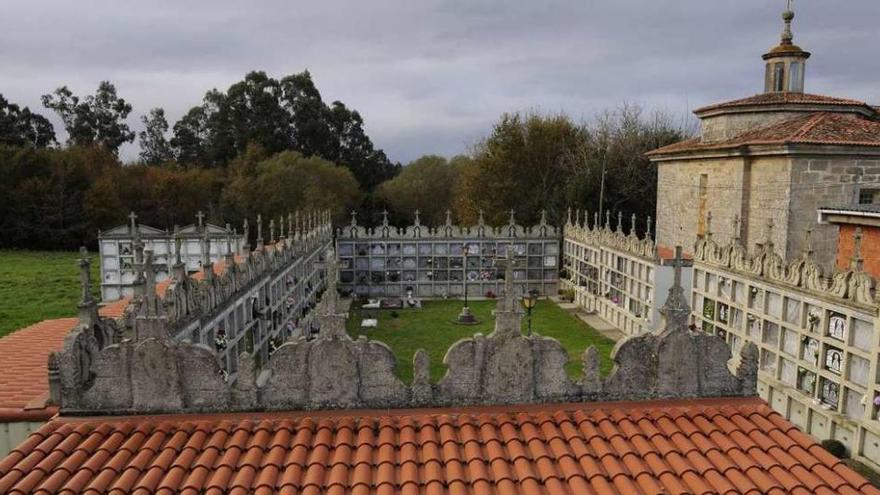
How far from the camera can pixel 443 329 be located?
2314cm

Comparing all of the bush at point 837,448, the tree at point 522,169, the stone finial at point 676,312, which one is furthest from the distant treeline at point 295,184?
the stone finial at point 676,312

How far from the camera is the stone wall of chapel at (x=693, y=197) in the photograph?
68.3 ft

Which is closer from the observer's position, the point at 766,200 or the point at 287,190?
the point at 766,200

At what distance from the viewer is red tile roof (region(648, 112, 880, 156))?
691 inches

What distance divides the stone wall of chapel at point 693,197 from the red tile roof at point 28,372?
64.5 ft

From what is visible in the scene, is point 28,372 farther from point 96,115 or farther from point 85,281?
point 96,115

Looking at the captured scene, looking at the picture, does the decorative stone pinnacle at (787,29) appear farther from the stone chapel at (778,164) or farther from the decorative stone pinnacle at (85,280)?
the decorative stone pinnacle at (85,280)

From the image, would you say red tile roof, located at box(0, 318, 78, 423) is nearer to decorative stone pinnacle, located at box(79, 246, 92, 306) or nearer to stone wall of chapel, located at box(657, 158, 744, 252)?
decorative stone pinnacle, located at box(79, 246, 92, 306)

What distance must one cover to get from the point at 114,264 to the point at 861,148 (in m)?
26.8

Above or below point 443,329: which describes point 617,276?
above

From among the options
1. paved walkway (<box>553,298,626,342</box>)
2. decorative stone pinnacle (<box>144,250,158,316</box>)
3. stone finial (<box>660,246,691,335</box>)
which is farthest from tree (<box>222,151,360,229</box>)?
stone finial (<box>660,246,691,335</box>)

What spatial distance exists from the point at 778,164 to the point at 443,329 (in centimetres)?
1252

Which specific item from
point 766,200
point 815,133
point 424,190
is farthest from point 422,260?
point 424,190

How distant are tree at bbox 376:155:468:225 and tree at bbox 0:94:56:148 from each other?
28029 mm
